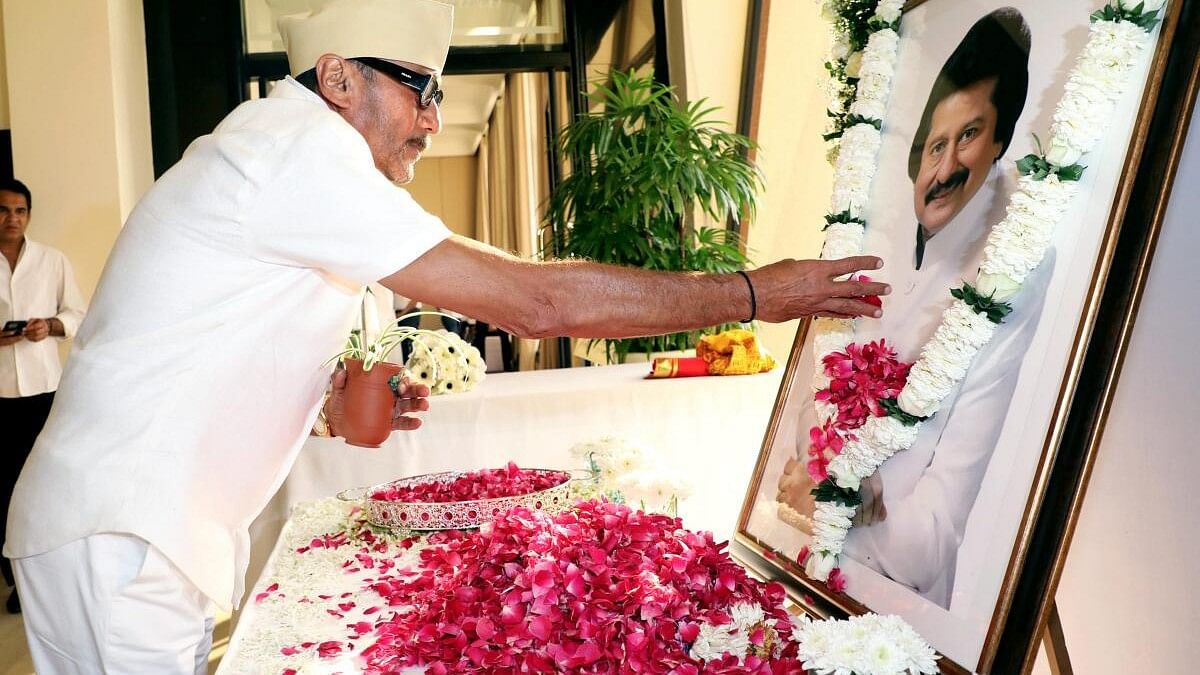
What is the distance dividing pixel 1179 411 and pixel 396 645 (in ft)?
3.64

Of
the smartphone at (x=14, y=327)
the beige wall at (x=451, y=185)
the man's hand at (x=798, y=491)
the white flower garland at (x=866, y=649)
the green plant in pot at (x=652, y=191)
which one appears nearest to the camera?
the white flower garland at (x=866, y=649)

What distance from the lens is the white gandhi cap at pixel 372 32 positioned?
4.88 feet

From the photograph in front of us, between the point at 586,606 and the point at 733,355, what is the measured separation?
210cm

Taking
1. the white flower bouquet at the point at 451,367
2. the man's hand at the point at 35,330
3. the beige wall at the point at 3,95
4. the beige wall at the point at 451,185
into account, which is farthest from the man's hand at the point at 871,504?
the beige wall at the point at 451,185

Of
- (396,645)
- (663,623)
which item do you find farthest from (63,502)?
(663,623)

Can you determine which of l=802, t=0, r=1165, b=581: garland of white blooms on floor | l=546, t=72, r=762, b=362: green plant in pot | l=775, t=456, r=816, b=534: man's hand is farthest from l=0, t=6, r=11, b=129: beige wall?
l=775, t=456, r=816, b=534: man's hand

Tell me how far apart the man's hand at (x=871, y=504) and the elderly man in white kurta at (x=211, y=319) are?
24 cm

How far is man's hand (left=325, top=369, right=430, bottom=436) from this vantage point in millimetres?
1650

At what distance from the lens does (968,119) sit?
50.6 inches

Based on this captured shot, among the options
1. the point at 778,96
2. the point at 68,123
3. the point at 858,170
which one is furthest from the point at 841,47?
the point at 68,123

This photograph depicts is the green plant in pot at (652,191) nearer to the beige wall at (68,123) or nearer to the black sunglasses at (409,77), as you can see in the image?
the black sunglasses at (409,77)

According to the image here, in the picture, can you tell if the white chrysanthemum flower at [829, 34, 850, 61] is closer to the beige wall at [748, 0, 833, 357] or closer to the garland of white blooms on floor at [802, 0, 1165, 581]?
the garland of white blooms on floor at [802, 0, 1165, 581]

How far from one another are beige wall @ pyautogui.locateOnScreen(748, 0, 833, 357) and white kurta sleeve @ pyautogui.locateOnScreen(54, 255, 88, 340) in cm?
333

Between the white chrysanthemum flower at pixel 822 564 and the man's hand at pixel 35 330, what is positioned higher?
the white chrysanthemum flower at pixel 822 564
